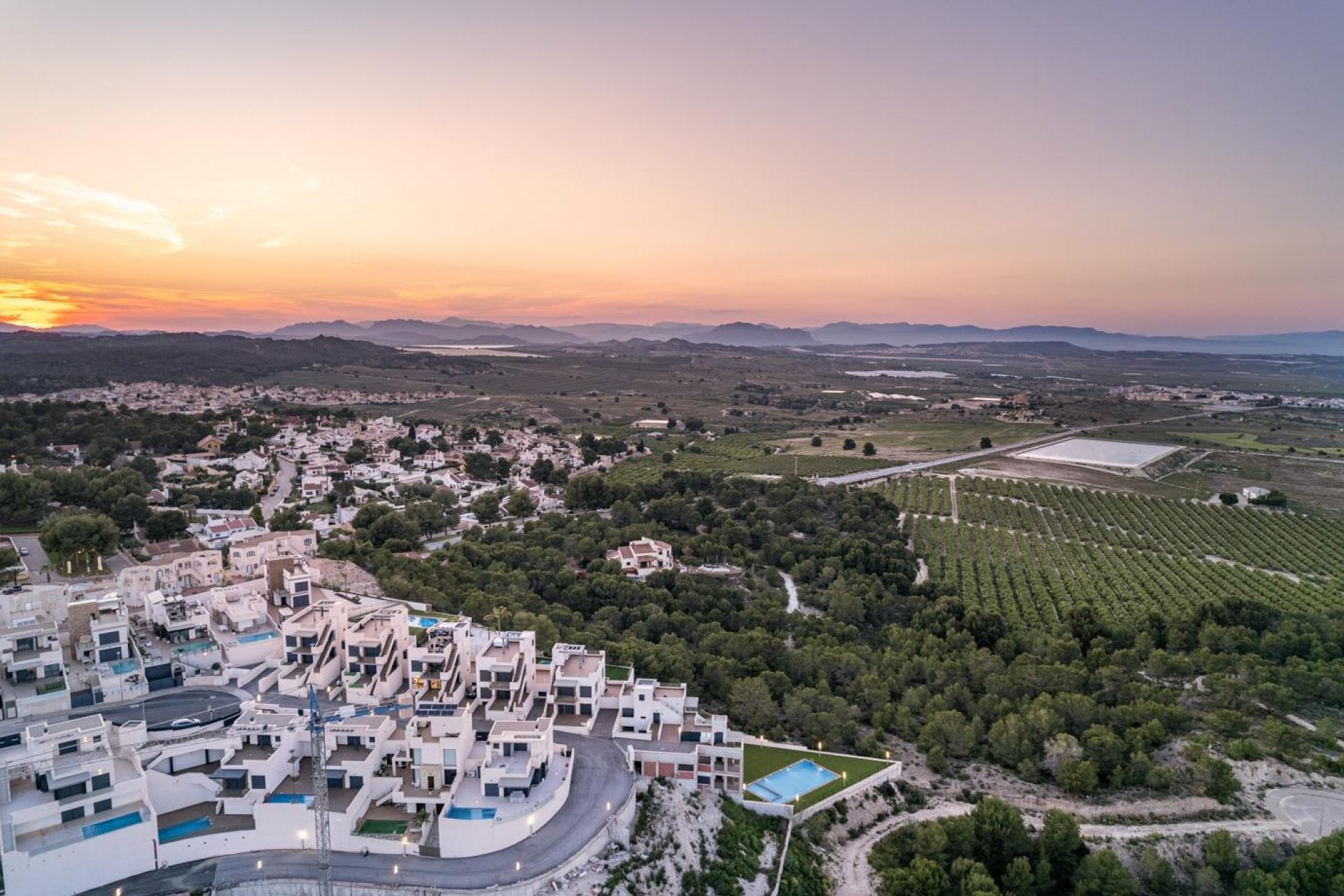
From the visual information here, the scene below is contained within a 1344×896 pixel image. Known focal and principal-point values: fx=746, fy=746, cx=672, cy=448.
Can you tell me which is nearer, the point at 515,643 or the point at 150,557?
the point at 515,643

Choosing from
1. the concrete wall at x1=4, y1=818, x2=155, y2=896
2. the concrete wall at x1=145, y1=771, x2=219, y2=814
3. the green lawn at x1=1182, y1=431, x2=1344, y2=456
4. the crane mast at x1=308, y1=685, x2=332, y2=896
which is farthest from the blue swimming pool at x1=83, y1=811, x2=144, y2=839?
the green lawn at x1=1182, y1=431, x2=1344, y2=456

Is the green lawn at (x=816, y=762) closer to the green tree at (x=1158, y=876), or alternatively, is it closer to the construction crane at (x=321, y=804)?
the green tree at (x=1158, y=876)

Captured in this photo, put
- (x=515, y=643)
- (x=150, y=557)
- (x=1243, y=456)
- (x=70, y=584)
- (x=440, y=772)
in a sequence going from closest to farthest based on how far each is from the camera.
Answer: (x=440, y=772)
(x=515, y=643)
(x=70, y=584)
(x=150, y=557)
(x=1243, y=456)

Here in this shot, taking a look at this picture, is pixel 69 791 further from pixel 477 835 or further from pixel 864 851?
pixel 864 851

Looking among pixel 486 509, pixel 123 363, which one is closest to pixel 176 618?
pixel 486 509

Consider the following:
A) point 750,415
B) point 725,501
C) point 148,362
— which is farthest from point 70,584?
point 148,362

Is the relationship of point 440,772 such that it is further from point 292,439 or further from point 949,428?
point 949,428
